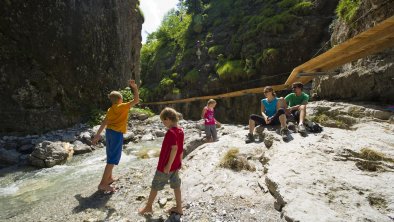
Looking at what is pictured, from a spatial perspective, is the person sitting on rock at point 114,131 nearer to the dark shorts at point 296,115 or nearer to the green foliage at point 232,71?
the dark shorts at point 296,115

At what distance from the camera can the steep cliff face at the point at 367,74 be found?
713 centimetres

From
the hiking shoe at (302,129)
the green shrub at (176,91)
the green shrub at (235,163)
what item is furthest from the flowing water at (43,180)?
the green shrub at (176,91)

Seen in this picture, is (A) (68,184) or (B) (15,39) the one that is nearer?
(A) (68,184)

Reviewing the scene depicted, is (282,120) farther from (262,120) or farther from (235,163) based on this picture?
(235,163)

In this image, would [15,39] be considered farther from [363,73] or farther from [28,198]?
[363,73]

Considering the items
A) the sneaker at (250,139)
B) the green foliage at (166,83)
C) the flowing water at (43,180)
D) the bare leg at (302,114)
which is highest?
the green foliage at (166,83)

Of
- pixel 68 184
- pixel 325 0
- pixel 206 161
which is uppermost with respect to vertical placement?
pixel 325 0

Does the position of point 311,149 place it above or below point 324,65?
below

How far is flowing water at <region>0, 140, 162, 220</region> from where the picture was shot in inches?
198

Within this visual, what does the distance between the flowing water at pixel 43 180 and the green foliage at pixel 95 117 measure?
15.8 feet

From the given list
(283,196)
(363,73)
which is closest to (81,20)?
(363,73)

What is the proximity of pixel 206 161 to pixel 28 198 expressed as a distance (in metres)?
3.50

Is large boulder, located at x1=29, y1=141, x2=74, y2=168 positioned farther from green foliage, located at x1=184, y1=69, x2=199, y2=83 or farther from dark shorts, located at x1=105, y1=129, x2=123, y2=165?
green foliage, located at x1=184, y1=69, x2=199, y2=83

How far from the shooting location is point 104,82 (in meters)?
16.1
